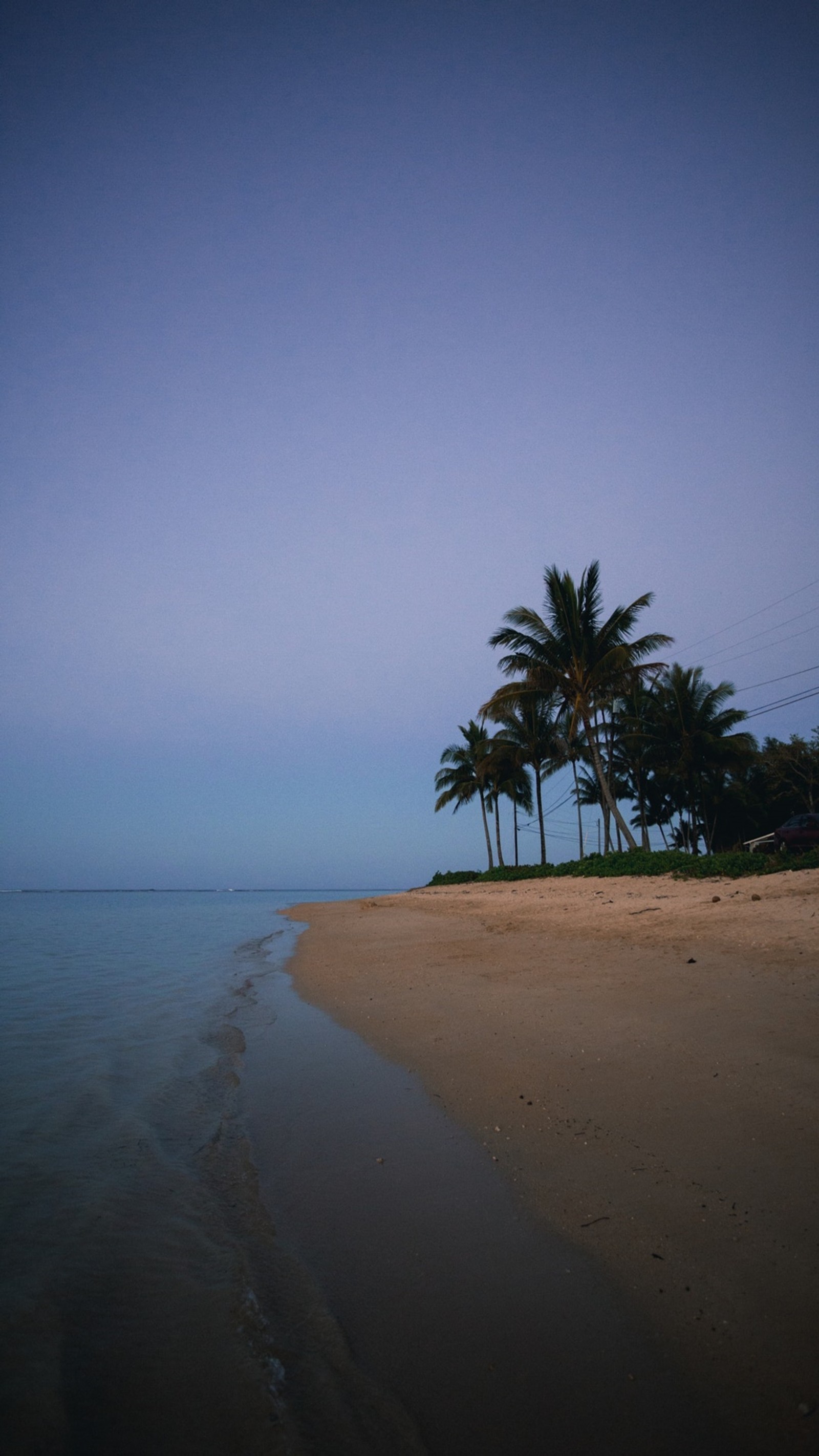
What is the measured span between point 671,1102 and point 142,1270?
3.06 metres

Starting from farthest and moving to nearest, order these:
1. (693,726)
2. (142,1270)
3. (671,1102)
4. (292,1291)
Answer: (693,726) < (671,1102) < (142,1270) < (292,1291)

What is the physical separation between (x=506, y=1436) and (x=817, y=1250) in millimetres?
1523

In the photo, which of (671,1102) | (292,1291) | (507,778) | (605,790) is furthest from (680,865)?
(507,778)

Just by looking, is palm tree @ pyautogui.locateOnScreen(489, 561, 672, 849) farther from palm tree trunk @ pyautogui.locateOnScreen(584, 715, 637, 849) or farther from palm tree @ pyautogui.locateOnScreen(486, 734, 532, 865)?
palm tree @ pyautogui.locateOnScreen(486, 734, 532, 865)

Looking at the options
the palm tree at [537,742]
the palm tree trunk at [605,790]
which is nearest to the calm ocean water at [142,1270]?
the palm tree trunk at [605,790]

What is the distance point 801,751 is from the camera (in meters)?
37.5

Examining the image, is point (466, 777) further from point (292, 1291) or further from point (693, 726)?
point (292, 1291)

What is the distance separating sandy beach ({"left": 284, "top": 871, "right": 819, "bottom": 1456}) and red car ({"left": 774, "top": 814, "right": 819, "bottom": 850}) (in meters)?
13.1

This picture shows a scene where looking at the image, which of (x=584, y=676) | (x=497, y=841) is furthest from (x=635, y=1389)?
(x=497, y=841)

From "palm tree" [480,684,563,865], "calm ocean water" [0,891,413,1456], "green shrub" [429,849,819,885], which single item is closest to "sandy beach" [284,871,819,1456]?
"calm ocean water" [0,891,413,1456]

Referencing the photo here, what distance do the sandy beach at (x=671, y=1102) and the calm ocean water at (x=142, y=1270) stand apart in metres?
1.29

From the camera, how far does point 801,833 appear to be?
2184 centimetres

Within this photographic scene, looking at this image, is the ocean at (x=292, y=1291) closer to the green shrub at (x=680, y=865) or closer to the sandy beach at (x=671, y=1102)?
the sandy beach at (x=671, y=1102)

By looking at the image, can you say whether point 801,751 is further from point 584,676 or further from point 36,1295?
point 36,1295
